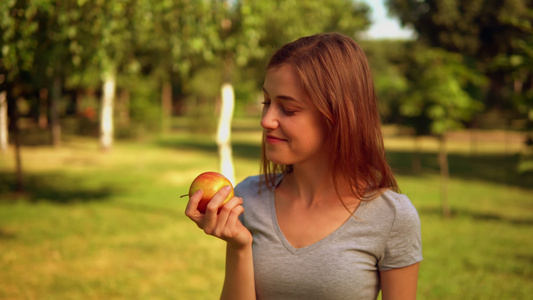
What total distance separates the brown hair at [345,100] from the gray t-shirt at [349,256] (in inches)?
4.6

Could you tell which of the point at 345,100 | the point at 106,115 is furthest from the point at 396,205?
the point at 106,115

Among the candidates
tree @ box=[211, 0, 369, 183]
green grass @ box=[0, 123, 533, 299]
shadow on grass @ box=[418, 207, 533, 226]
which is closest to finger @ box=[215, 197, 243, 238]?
green grass @ box=[0, 123, 533, 299]

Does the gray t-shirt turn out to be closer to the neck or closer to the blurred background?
the neck

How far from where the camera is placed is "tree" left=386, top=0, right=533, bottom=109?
23.3 meters

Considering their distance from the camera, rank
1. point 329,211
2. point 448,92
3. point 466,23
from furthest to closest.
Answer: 1. point 466,23
2. point 448,92
3. point 329,211

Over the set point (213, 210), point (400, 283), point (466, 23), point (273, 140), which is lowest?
point (400, 283)

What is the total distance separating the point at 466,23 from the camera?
24094 mm

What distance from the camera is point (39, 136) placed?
955 inches

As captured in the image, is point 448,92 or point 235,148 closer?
point 448,92

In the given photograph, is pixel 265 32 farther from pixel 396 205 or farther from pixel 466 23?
pixel 466 23

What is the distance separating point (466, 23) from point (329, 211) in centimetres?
2537

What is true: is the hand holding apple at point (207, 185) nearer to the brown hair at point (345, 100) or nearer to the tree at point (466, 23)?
the brown hair at point (345, 100)

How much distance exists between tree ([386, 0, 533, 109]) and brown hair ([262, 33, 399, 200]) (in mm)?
23841

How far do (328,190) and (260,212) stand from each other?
30 centimetres
